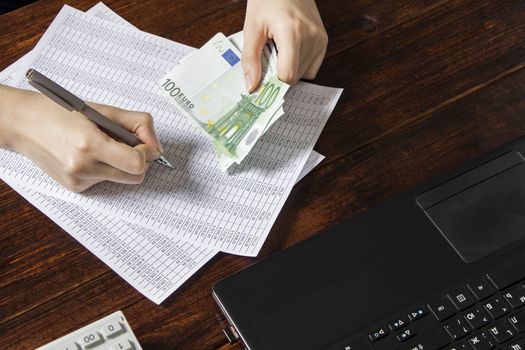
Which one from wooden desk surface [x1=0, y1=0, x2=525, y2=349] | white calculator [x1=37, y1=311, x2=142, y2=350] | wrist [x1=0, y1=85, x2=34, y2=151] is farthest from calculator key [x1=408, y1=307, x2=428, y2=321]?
wrist [x1=0, y1=85, x2=34, y2=151]

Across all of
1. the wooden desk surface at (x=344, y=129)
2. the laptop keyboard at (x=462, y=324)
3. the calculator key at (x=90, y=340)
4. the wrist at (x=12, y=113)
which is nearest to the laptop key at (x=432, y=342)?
the laptop keyboard at (x=462, y=324)

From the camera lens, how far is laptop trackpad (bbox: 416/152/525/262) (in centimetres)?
74

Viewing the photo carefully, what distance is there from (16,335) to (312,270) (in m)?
0.31

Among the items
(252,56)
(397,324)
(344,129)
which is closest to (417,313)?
(397,324)

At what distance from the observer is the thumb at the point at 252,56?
2.86ft

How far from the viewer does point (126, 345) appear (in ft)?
2.18

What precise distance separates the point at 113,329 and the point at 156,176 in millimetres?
212

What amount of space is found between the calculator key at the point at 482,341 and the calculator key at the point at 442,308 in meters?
0.03

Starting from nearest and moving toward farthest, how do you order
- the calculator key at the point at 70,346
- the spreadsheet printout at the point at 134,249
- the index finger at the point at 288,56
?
1. the calculator key at the point at 70,346
2. the spreadsheet printout at the point at 134,249
3. the index finger at the point at 288,56

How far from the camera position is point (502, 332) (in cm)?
67

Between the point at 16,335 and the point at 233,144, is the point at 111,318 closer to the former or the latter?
the point at 16,335

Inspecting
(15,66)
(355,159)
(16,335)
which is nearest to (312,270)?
(355,159)

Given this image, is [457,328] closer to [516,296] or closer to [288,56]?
[516,296]

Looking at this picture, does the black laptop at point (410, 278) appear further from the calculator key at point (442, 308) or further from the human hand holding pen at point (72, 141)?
the human hand holding pen at point (72, 141)
